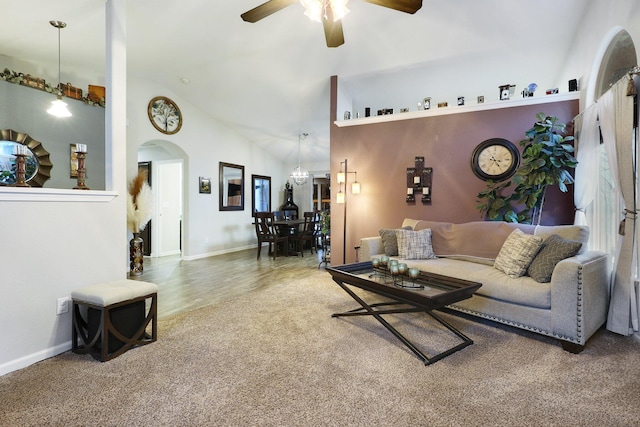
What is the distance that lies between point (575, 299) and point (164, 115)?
20.4 ft

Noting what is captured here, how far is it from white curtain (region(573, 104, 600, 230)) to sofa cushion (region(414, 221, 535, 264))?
696 mm

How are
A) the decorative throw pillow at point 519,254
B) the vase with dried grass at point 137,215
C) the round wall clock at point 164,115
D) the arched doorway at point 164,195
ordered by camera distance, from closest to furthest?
the decorative throw pillow at point 519,254, the vase with dried grass at point 137,215, the round wall clock at point 164,115, the arched doorway at point 164,195

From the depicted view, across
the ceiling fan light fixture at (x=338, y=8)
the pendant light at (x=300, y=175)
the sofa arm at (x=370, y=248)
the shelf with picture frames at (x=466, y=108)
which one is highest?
the ceiling fan light fixture at (x=338, y=8)

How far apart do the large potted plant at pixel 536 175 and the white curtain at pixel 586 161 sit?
0.10 metres

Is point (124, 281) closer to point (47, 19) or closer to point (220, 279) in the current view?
point (220, 279)

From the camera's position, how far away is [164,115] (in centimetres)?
570

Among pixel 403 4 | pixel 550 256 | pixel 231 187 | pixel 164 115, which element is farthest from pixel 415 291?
pixel 231 187

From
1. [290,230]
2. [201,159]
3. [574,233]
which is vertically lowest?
[290,230]

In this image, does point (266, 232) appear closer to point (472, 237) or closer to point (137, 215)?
point (137, 215)

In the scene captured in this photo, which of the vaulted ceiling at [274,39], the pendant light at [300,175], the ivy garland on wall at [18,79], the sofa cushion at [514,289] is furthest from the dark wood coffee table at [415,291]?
the pendant light at [300,175]

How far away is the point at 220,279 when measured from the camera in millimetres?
4645

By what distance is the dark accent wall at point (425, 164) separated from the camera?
13.1 feet

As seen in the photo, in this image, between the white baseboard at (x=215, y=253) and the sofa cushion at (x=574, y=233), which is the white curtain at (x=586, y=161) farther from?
the white baseboard at (x=215, y=253)

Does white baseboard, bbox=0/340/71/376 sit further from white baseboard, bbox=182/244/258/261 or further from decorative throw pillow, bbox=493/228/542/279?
white baseboard, bbox=182/244/258/261
